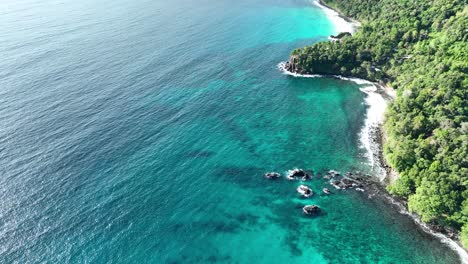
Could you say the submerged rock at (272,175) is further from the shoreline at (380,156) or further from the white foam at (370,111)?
the white foam at (370,111)

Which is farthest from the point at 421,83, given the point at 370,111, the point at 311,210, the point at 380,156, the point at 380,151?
the point at 311,210

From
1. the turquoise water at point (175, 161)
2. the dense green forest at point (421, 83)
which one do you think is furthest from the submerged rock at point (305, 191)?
the dense green forest at point (421, 83)

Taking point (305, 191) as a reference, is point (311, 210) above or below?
below

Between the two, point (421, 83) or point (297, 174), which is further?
point (421, 83)

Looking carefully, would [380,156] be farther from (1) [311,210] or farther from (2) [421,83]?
(2) [421,83]

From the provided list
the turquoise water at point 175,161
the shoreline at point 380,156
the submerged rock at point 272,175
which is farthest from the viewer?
the submerged rock at point 272,175

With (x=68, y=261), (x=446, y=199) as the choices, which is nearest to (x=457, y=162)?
(x=446, y=199)

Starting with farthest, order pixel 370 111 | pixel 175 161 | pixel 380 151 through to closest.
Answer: pixel 370 111
pixel 380 151
pixel 175 161
